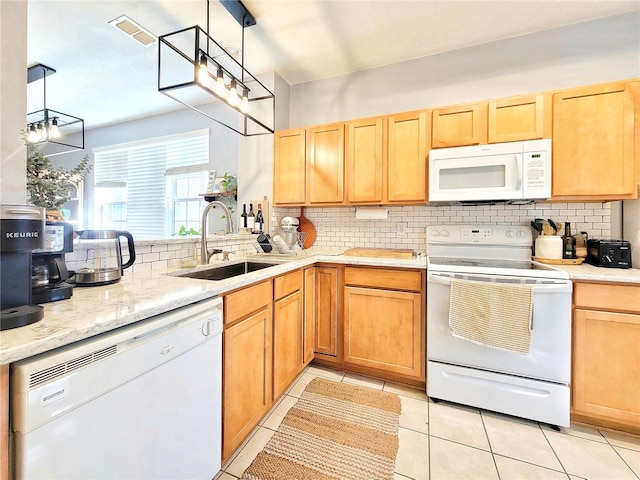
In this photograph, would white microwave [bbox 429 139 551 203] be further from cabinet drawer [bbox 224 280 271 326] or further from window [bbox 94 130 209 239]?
window [bbox 94 130 209 239]

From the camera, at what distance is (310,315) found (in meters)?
2.24

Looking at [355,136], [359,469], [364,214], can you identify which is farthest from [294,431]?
[355,136]

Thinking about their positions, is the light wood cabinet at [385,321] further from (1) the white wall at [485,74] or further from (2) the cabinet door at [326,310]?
(1) the white wall at [485,74]

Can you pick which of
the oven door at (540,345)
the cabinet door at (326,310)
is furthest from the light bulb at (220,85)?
the oven door at (540,345)

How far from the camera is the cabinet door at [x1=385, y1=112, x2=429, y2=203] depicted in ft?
7.39

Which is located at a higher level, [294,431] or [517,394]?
[517,394]

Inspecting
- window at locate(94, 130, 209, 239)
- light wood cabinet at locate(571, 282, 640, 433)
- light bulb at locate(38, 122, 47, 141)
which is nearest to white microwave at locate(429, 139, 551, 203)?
light wood cabinet at locate(571, 282, 640, 433)

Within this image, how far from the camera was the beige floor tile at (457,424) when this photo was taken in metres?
1.57

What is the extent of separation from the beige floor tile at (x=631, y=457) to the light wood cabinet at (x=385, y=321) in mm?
1020

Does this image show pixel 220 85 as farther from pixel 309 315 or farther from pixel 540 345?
pixel 540 345

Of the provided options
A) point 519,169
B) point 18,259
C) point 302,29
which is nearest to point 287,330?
point 18,259

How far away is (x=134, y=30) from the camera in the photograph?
224cm

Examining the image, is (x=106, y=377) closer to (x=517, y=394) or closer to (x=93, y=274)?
(x=93, y=274)

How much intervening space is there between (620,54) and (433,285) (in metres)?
2.26
